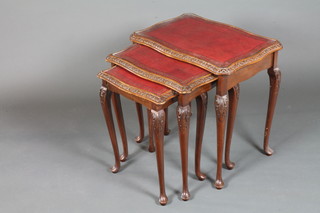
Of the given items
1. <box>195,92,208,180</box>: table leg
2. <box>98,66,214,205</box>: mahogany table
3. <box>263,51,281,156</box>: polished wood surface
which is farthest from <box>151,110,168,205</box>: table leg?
<box>263,51,281,156</box>: polished wood surface

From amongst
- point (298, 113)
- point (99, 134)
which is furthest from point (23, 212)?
point (298, 113)

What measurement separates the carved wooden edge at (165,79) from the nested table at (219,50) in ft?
0.24

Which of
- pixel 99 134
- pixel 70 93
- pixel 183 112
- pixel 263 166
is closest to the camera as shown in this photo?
pixel 183 112

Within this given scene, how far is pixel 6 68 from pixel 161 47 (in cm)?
185

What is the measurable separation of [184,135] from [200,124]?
0.32 meters

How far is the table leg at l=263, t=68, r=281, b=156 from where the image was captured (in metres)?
4.56

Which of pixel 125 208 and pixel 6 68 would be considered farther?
pixel 6 68

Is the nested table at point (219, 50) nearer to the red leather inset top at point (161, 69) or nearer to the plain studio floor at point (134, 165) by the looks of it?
the red leather inset top at point (161, 69)

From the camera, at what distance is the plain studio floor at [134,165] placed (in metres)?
4.46

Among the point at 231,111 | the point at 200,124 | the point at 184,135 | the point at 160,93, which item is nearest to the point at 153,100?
the point at 160,93

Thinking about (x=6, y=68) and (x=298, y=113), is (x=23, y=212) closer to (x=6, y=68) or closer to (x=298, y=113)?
(x=6, y=68)

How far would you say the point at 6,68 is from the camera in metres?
5.80

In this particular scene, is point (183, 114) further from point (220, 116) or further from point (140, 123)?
point (140, 123)

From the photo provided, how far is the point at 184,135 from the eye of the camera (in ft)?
13.8
